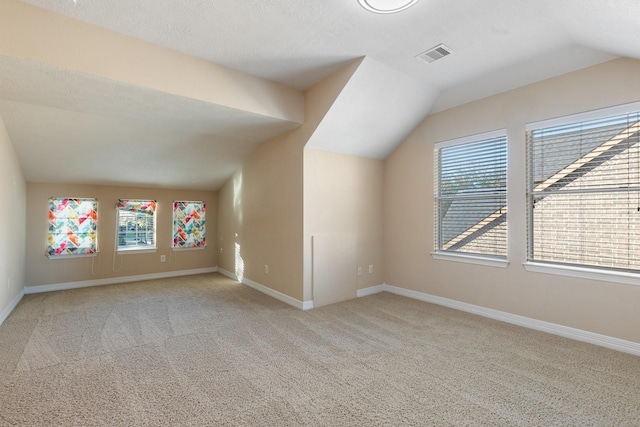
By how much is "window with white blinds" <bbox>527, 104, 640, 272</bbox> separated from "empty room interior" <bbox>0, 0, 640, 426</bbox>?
0.06 feet

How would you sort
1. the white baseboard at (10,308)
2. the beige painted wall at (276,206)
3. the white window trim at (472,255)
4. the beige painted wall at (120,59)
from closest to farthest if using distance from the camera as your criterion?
1. the beige painted wall at (120,59)
2. the white baseboard at (10,308)
3. the white window trim at (472,255)
4. the beige painted wall at (276,206)

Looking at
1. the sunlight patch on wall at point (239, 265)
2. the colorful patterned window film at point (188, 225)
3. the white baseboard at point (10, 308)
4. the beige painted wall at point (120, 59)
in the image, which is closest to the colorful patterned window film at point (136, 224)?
the colorful patterned window film at point (188, 225)

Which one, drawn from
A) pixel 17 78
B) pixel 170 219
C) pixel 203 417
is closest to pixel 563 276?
pixel 203 417

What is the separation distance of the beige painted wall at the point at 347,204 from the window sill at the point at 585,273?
2.14m

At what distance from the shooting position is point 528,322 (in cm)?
345

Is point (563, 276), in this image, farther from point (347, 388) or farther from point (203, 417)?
point (203, 417)

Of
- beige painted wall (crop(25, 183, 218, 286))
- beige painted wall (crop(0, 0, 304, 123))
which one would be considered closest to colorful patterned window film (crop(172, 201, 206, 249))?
beige painted wall (crop(25, 183, 218, 286))

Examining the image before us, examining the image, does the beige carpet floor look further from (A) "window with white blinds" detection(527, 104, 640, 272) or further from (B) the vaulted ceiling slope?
(B) the vaulted ceiling slope

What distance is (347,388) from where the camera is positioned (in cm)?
226

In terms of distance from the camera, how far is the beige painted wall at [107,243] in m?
5.03

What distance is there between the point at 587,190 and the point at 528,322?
1.56 m

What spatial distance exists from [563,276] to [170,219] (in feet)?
21.3

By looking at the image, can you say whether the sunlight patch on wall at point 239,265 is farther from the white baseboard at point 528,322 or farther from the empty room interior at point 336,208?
the white baseboard at point 528,322

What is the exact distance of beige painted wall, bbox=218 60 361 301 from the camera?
3.98 meters
